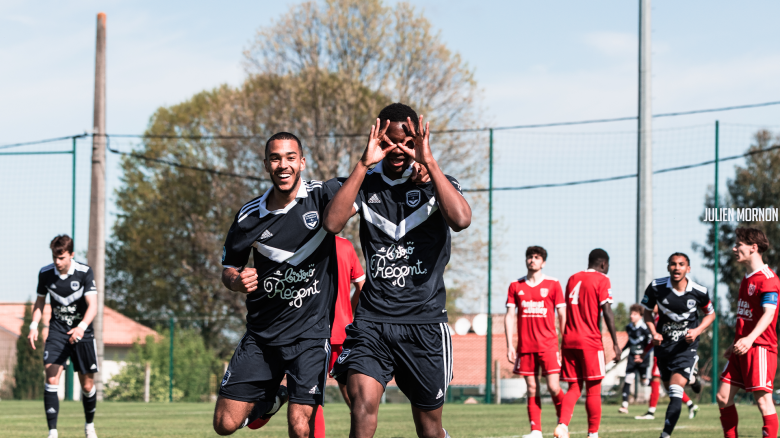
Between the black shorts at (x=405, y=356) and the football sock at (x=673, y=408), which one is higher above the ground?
the black shorts at (x=405, y=356)

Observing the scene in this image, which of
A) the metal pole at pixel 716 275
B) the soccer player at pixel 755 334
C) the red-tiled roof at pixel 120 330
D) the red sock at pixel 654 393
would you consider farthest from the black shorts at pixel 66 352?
the red-tiled roof at pixel 120 330

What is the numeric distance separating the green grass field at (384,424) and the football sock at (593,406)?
1.02m

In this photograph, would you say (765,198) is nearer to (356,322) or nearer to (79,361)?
(79,361)

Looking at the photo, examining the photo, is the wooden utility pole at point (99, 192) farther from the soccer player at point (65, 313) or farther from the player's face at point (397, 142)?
the player's face at point (397, 142)

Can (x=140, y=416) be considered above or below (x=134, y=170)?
below

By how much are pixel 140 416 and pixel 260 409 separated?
9601 millimetres

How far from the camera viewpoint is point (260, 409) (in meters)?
5.32

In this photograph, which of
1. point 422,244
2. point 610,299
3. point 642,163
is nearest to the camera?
point 422,244

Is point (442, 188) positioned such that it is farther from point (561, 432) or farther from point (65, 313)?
point (65, 313)

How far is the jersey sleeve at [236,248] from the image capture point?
5.18 m

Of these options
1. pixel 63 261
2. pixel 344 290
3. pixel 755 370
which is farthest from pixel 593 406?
pixel 63 261

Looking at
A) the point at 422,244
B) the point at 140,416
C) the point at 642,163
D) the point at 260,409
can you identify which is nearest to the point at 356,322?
the point at 422,244

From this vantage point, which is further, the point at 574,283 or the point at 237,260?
the point at 574,283

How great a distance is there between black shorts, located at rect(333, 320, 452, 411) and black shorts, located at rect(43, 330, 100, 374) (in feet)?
18.9
